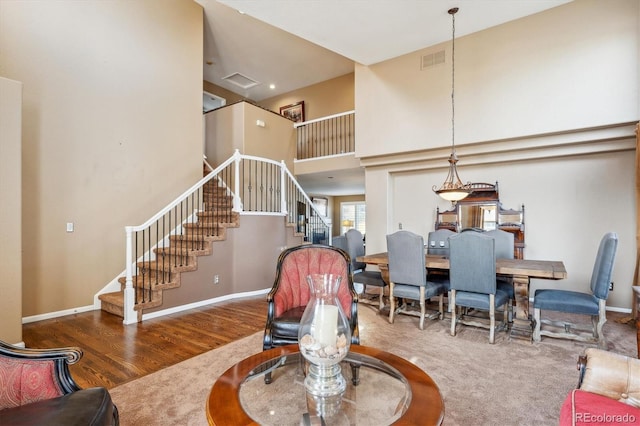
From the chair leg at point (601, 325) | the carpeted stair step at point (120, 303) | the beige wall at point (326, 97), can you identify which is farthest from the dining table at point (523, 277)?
the beige wall at point (326, 97)

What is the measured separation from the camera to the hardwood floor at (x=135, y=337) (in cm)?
267

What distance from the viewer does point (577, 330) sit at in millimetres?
3523

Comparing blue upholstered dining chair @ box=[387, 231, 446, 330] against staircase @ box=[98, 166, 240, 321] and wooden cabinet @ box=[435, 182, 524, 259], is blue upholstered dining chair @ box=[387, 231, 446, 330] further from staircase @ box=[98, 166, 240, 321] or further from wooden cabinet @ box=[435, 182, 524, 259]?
staircase @ box=[98, 166, 240, 321]

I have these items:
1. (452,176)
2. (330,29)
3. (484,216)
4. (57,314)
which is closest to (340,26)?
(330,29)

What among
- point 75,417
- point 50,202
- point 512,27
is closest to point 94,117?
point 50,202

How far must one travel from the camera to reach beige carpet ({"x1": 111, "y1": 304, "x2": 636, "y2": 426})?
2.05 metres

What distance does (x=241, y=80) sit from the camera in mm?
8742

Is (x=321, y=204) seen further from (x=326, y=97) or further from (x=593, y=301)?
(x=593, y=301)

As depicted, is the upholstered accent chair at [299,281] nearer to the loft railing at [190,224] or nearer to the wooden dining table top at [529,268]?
the wooden dining table top at [529,268]

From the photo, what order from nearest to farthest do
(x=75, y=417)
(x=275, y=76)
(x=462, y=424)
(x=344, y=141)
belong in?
1. (x=75, y=417)
2. (x=462, y=424)
3. (x=344, y=141)
4. (x=275, y=76)

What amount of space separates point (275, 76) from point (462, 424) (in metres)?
8.58

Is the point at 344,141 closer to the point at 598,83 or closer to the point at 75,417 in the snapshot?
the point at 598,83

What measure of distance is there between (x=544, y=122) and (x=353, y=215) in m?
8.80

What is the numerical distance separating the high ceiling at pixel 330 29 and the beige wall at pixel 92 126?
1.42m
